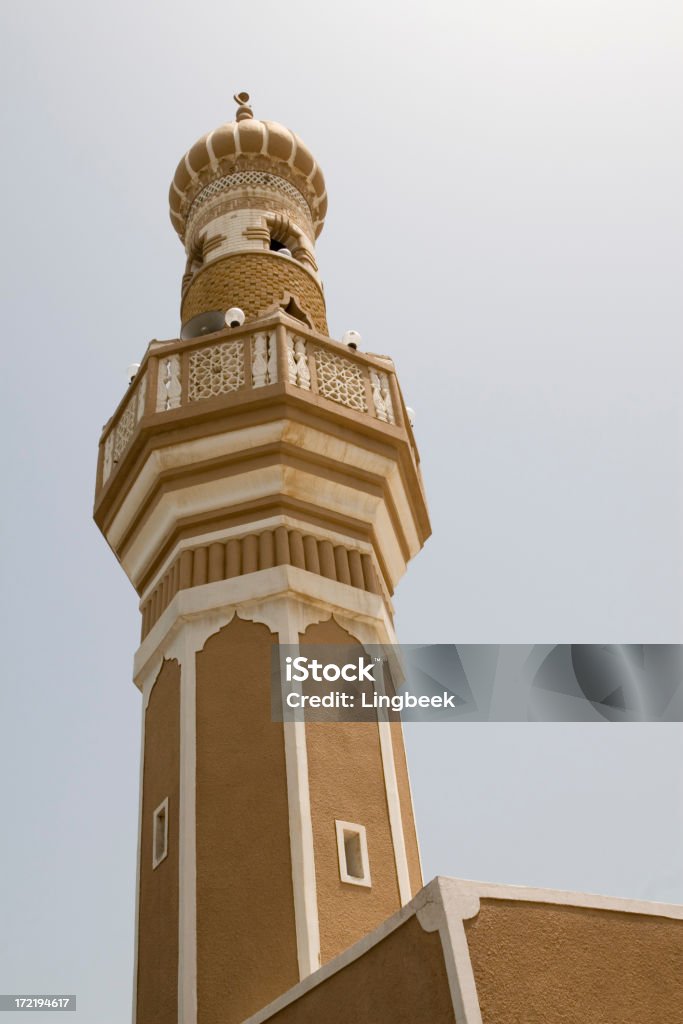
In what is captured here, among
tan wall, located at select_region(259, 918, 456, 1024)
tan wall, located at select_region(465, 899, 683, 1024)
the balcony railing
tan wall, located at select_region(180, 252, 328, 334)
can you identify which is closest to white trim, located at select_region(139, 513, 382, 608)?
the balcony railing

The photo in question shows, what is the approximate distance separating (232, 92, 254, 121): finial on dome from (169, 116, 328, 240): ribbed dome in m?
0.57

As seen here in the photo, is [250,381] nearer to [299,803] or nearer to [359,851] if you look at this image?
[299,803]

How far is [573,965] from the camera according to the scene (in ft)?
13.2

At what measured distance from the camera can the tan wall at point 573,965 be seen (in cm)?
381

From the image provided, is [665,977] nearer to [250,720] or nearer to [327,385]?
[250,720]

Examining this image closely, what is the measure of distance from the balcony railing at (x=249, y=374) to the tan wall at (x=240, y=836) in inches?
78.1

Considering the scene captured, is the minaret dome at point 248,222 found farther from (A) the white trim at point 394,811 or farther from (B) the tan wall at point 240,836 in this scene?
(A) the white trim at point 394,811

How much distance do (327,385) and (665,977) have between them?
204 inches

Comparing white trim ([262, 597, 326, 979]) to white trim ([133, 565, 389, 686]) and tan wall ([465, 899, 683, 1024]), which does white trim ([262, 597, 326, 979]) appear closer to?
white trim ([133, 565, 389, 686])

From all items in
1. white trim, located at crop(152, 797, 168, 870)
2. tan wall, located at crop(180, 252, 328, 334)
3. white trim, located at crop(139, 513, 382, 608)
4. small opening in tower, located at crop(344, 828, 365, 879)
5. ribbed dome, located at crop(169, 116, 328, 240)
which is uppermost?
ribbed dome, located at crop(169, 116, 328, 240)

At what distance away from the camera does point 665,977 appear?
424 cm

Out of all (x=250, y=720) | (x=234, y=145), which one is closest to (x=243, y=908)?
(x=250, y=720)

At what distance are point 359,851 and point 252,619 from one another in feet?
5.73

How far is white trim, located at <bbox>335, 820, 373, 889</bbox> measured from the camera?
612 centimetres
